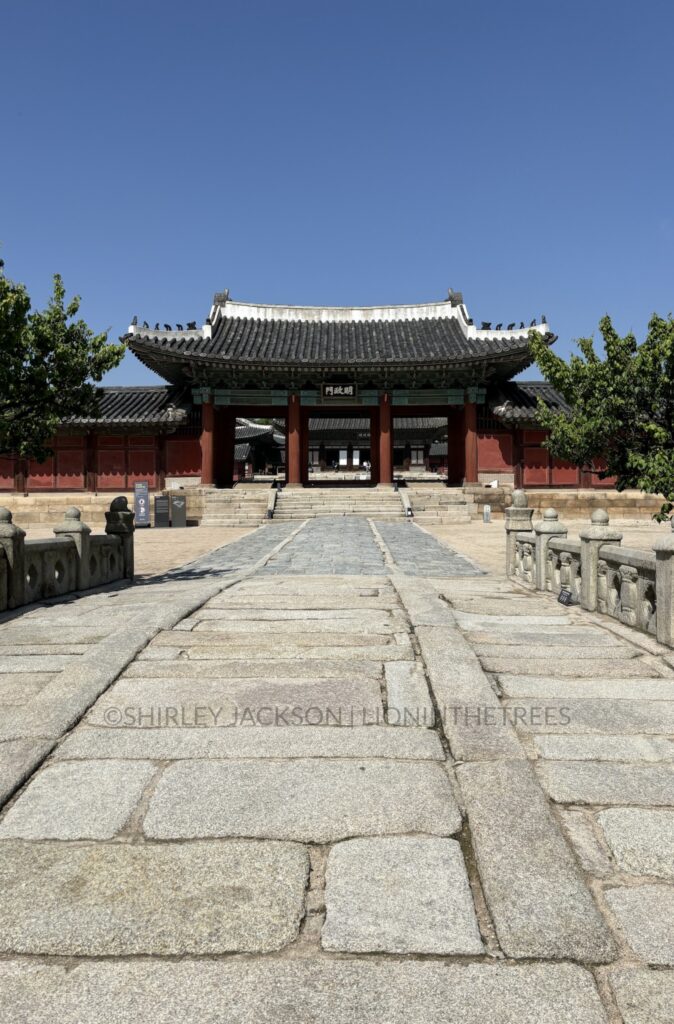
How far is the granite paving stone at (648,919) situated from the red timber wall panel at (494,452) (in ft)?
82.0

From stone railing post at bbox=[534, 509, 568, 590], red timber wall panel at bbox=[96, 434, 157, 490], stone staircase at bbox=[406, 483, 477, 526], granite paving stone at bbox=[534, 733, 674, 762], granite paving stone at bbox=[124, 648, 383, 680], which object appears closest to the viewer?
granite paving stone at bbox=[534, 733, 674, 762]

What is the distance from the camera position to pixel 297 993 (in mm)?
1515

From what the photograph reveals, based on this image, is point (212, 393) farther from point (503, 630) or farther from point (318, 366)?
point (503, 630)

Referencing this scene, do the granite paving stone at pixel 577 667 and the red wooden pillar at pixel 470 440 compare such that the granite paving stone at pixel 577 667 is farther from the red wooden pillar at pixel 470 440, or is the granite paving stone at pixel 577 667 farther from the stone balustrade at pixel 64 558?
the red wooden pillar at pixel 470 440

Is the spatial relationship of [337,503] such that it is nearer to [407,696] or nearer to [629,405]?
[629,405]

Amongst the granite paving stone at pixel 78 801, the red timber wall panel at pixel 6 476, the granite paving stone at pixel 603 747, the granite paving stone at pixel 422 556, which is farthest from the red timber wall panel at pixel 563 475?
the granite paving stone at pixel 78 801

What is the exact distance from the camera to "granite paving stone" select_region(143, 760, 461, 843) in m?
2.23

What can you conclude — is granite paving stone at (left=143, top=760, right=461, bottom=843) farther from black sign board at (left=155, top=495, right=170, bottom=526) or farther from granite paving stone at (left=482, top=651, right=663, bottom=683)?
black sign board at (left=155, top=495, right=170, bottom=526)

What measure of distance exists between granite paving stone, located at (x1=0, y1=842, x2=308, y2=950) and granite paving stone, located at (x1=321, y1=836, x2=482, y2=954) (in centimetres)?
13

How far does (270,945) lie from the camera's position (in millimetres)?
1671

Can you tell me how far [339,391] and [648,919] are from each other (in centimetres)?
2526

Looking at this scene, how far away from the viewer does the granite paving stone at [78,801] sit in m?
2.24

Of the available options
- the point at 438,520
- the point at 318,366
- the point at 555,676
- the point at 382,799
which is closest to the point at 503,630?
the point at 555,676

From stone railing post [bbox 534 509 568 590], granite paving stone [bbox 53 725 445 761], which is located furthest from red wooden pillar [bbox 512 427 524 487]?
granite paving stone [bbox 53 725 445 761]
